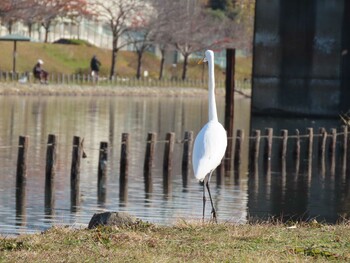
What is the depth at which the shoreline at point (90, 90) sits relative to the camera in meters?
70.4

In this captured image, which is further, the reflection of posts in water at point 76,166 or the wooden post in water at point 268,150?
the wooden post in water at point 268,150

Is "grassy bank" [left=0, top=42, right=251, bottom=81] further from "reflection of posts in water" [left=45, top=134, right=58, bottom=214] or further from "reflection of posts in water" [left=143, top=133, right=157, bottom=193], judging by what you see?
"reflection of posts in water" [left=45, top=134, right=58, bottom=214]

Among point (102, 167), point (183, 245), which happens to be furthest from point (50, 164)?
point (183, 245)

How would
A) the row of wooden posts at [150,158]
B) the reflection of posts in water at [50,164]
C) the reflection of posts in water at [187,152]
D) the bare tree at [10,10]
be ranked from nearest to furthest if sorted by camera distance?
the reflection of posts in water at [50,164] → the row of wooden posts at [150,158] → the reflection of posts in water at [187,152] → the bare tree at [10,10]

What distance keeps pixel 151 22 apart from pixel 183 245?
275ft

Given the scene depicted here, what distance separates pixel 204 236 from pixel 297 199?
13.2m

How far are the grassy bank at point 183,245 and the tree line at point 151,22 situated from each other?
67512 millimetres

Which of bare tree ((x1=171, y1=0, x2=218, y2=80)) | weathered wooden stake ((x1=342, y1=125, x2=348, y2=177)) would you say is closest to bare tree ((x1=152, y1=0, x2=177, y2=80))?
bare tree ((x1=171, y1=0, x2=218, y2=80))

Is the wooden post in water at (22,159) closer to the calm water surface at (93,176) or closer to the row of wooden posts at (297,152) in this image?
the calm water surface at (93,176)

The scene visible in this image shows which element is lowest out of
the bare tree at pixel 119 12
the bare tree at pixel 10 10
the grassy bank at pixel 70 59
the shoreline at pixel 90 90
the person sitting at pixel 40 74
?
the shoreline at pixel 90 90

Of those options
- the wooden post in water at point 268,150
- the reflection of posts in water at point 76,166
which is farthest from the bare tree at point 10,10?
the reflection of posts in water at point 76,166

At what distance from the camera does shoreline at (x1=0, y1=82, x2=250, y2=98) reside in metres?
70.4

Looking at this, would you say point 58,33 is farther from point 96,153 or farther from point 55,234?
point 55,234

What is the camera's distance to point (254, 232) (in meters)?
15.0
